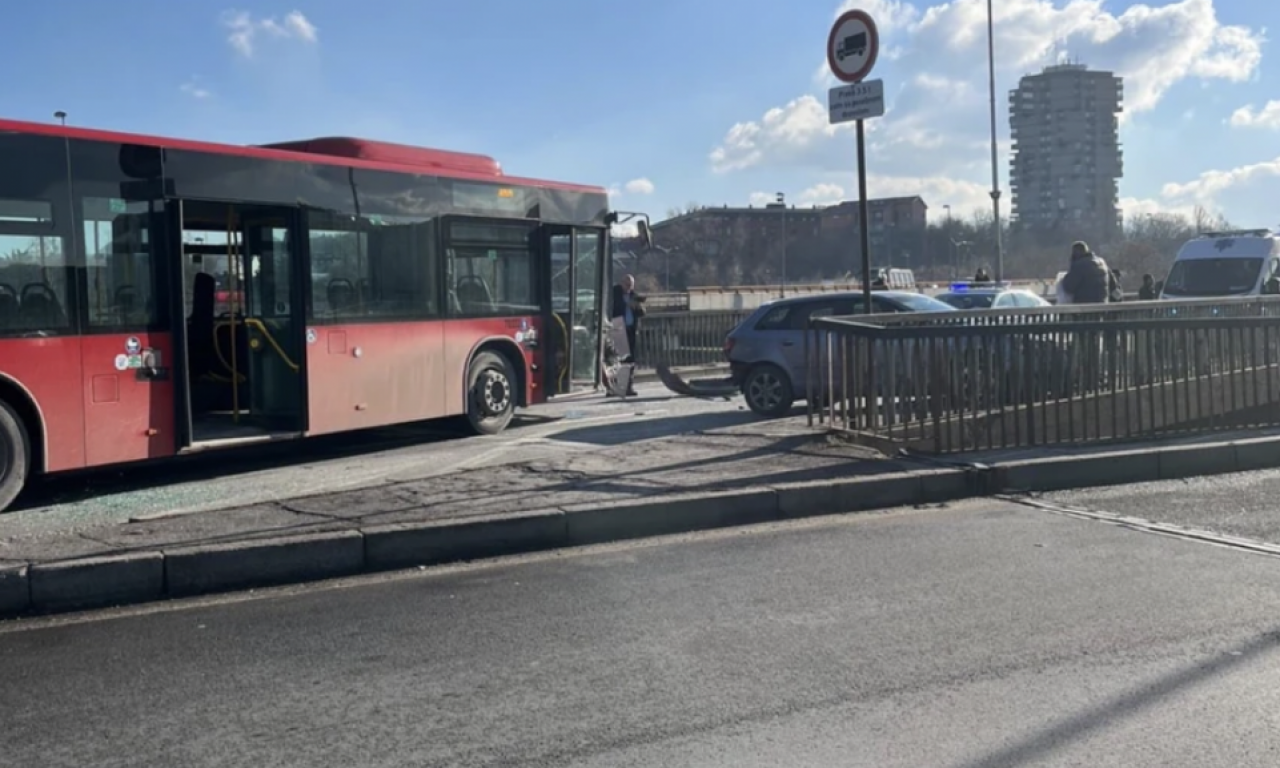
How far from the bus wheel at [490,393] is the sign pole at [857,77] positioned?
4636mm

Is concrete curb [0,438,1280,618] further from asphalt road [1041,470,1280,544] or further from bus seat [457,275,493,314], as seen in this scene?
bus seat [457,275,493,314]

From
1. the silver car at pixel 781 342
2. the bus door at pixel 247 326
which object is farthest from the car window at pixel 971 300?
the bus door at pixel 247 326

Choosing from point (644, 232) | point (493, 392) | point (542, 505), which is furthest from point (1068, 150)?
point (542, 505)

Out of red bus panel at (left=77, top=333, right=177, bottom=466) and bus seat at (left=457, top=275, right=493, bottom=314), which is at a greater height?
bus seat at (left=457, top=275, right=493, bottom=314)

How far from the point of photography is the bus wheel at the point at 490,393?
13.4 metres

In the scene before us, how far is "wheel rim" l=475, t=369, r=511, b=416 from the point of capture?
13.5 m

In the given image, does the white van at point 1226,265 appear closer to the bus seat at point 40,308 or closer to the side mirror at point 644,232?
the side mirror at point 644,232

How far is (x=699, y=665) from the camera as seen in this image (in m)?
5.49

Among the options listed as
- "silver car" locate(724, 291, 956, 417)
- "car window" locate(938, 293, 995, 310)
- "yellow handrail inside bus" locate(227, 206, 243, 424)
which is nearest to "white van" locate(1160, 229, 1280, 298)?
"car window" locate(938, 293, 995, 310)

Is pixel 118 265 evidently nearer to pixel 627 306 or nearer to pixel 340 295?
pixel 340 295

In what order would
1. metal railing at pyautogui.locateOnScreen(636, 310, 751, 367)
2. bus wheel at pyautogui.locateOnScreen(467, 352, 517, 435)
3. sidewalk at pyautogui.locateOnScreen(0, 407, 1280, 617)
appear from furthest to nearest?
metal railing at pyautogui.locateOnScreen(636, 310, 751, 367)
bus wheel at pyautogui.locateOnScreen(467, 352, 517, 435)
sidewalk at pyautogui.locateOnScreen(0, 407, 1280, 617)

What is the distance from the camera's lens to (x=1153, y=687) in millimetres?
5047

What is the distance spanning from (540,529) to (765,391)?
702 centimetres

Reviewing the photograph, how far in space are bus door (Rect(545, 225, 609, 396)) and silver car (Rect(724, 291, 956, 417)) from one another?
5.87ft
